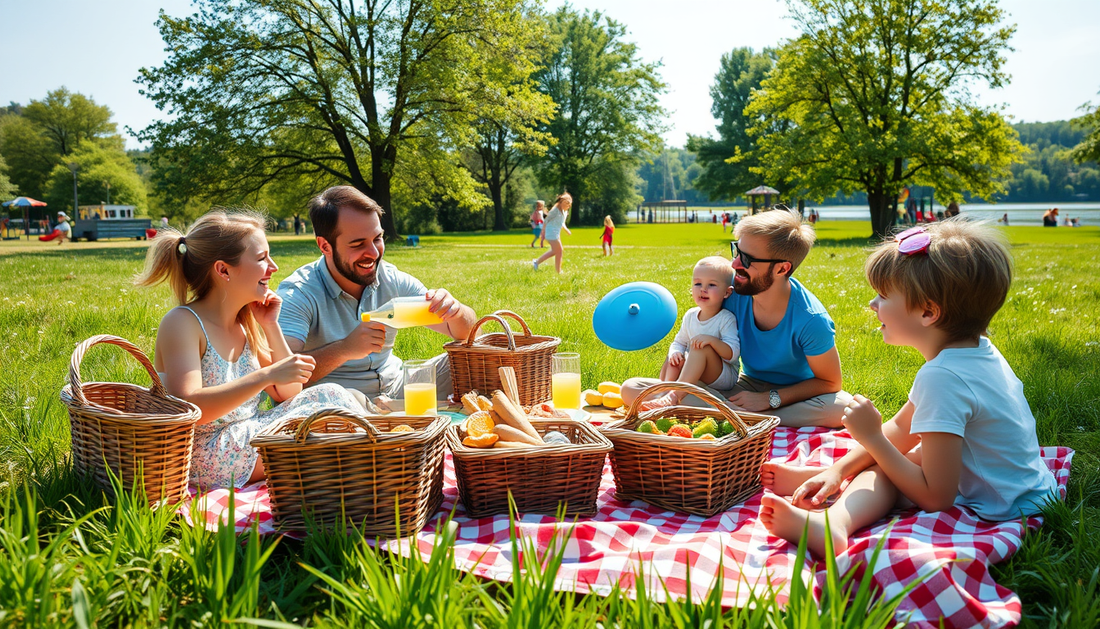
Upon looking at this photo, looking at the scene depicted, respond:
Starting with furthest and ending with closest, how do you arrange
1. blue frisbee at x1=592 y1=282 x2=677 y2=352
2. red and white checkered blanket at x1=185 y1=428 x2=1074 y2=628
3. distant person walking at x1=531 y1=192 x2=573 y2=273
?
distant person walking at x1=531 y1=192 x2=573 y2=273, blue frisbee at x1=592 y1=282 x2=677 y2=352, red and white checkered blanket at x1=185 y1=428 x2=1074 y2=628

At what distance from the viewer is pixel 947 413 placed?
7.20 feet

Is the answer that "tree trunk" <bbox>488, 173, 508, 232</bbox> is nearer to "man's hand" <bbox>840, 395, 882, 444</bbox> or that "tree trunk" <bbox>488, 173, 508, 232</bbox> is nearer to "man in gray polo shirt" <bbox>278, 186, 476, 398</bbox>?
"man in gray polo shirt" <bbox>278, 186, 476, 398</bbox>

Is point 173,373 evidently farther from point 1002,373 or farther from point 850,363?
point 850,363

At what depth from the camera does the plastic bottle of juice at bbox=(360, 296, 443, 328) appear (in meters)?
3.30

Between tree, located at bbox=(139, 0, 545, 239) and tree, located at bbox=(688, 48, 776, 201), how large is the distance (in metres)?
24.2

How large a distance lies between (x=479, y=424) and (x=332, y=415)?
66 cm

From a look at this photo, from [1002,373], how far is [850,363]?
283 cm

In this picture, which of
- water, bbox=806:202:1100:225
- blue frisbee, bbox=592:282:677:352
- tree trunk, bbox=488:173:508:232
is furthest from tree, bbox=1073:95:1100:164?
blue frisbee, bbox=592:282:677:352

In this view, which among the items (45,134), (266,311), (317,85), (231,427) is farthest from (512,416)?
(45,134)

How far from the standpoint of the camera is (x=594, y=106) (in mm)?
46031

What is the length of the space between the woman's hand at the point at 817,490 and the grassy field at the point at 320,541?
1.80 ft

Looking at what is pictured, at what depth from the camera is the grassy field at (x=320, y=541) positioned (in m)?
1.67

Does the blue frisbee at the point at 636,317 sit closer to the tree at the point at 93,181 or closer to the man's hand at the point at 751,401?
the man's hand at the point at 751,401

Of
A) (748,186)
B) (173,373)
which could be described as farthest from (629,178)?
(173,373)
